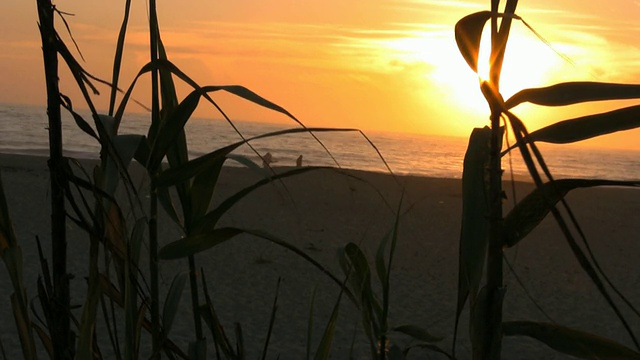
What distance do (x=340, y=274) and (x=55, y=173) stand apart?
6.21 metres

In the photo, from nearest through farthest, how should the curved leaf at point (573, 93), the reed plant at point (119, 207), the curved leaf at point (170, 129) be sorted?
1. the curved leaf at point (573, 93)
2. the reed plant at point (119, 207)
3. the curved leaf at point (170, 129)

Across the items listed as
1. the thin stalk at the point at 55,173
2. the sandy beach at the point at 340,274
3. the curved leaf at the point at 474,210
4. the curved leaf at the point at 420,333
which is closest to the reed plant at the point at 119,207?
the thin stalk at the point at 55,173

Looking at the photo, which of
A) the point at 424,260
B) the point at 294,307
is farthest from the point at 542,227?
the point at 294,307

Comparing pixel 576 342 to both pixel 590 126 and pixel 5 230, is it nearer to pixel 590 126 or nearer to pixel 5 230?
pixel 590 126

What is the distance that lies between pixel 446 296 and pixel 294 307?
1.48 meters

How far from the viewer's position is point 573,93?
0.59 metres

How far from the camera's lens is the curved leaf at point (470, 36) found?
0.58m

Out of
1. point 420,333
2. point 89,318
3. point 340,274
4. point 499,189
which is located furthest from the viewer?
point 340,274

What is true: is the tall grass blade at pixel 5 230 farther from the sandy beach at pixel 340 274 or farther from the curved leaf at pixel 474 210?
the sandy beach at pixel 340 274

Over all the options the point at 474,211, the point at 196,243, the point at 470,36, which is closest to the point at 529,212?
the point at 474,211

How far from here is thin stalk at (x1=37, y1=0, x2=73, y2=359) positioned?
64 centimetres

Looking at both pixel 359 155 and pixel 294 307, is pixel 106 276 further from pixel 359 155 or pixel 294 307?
pixel 359 155

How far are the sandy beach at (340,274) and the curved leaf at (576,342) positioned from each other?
1941mm

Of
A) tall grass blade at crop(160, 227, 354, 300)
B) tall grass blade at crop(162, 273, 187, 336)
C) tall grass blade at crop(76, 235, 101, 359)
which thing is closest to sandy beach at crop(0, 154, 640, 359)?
tall grass blade at crop(162, 273, 187, 336)
